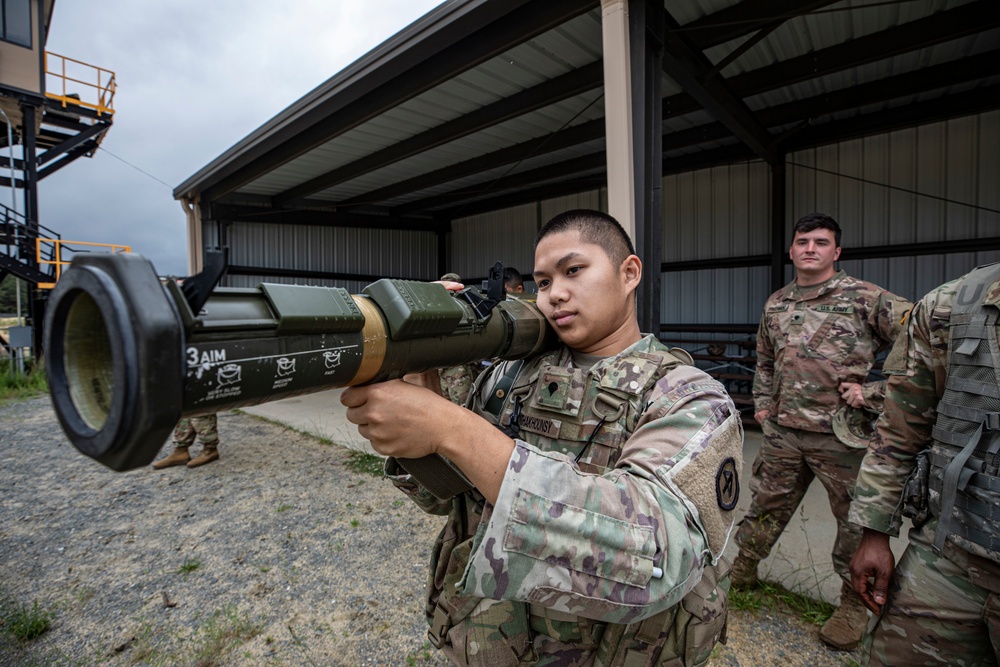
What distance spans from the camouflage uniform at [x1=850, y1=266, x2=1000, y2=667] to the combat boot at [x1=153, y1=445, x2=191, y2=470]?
17.7ft

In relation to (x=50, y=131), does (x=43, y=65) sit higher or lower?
higher

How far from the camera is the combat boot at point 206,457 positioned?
15.5ft

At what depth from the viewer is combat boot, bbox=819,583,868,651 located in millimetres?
2131

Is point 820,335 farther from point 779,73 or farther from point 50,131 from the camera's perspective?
point 50,131

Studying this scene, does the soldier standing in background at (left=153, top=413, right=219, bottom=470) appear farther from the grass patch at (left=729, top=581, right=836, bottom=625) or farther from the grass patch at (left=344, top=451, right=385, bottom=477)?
the grass patch at (left=729, top=581, right=836, bottom=625)

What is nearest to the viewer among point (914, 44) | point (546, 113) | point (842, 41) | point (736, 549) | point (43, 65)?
point (736, 549)

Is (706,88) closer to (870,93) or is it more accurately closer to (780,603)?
(870,93)

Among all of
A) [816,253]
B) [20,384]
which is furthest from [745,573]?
[20,384]

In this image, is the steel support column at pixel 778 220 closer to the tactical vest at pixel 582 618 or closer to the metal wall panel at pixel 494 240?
the metal wall panel at pixel 494 240

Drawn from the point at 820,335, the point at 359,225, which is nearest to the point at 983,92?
the point at 820,335

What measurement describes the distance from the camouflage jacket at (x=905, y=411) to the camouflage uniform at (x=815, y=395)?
3.38ft

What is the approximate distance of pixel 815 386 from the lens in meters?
2.64

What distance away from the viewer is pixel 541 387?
1222mm

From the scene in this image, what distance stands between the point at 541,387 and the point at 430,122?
6.35 metres
